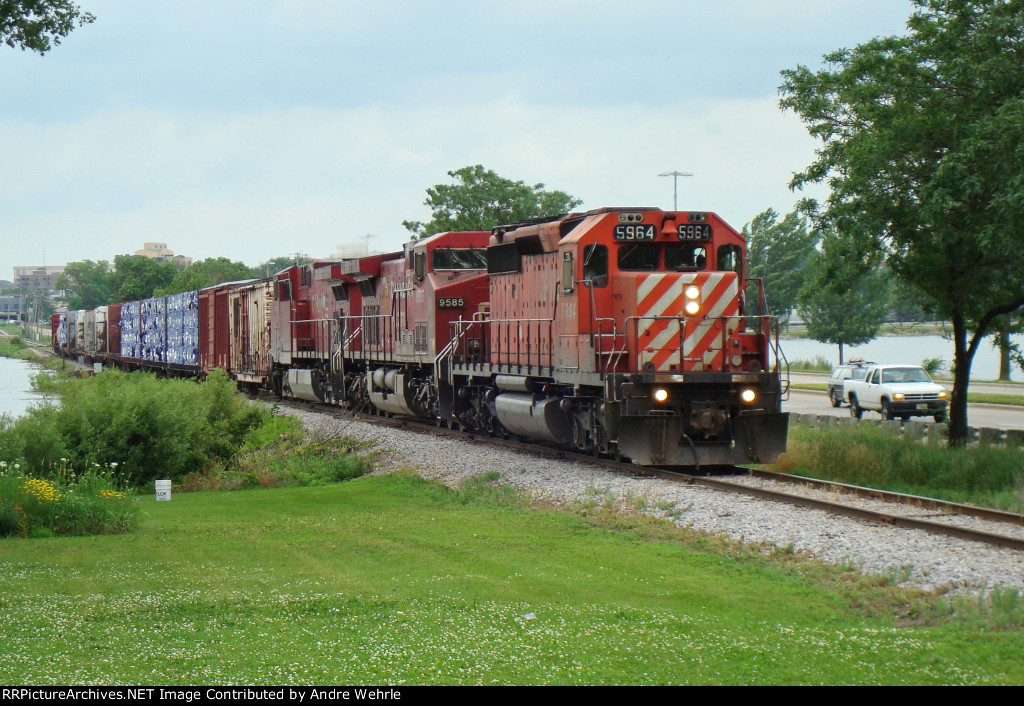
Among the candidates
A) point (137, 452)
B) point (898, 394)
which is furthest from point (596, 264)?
point (898, 394)

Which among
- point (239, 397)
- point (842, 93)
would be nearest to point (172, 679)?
point (842, 93)

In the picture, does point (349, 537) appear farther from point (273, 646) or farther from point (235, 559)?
point (273, 646)

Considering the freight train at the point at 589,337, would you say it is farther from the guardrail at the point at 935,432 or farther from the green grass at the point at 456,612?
the guardrail at the point at 935,432

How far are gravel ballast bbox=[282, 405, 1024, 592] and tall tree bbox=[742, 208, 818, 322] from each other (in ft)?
153

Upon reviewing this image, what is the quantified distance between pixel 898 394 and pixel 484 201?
23187 mm

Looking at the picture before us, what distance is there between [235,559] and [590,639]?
4.41 metres


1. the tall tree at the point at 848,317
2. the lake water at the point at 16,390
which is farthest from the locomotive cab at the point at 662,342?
the tall tree at the point at 848,317

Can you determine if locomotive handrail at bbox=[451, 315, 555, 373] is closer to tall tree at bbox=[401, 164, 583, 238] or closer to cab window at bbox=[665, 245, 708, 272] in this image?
cab window at bbox=[665, 245, 708, 272]

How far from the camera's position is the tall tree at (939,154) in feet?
54.6

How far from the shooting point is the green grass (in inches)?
240

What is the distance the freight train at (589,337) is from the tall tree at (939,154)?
3.17 m

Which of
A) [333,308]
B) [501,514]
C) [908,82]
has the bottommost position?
[501,514]

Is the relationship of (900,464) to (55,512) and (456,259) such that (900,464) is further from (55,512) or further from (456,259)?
(55,512)

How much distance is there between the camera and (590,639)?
6727 millimetres
